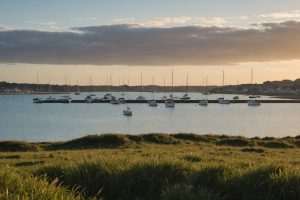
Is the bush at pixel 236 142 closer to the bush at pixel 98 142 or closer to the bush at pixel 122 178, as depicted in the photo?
the bush at pixel 98 142

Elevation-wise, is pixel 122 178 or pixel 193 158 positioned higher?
pixel 122 178

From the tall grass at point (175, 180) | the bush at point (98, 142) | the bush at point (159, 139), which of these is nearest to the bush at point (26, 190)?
the tall grass at point (175, 180)

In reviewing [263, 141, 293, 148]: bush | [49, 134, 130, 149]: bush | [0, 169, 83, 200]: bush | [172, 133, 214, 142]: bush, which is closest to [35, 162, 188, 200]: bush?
[0, 169, 83, 200]: bush

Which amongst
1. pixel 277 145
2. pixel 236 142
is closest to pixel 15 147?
pixel 236 142

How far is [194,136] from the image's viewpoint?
5128 cm

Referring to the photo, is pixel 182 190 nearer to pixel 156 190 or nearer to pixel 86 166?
pixel 156 190

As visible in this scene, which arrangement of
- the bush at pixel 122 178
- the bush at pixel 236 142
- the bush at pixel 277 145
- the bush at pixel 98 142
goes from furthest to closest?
the bush at pixel 236 142
the bush at pixel 277 145
the bush at pixel 98 142
the bush at pixel 122 178

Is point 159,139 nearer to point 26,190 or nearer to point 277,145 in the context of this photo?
point 277,145

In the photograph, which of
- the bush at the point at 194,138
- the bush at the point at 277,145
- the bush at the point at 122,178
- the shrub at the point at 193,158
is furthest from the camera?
the bush at the point at 194,138

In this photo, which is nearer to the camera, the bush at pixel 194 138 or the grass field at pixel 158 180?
the grass field at pixel 158 180

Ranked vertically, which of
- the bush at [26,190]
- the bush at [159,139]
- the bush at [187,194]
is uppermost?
the bush at [26,190]

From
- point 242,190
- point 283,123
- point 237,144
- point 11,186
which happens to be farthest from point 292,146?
point 283,123

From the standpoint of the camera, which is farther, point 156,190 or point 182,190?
point 156,190

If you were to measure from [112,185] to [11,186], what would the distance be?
10.7 ft
